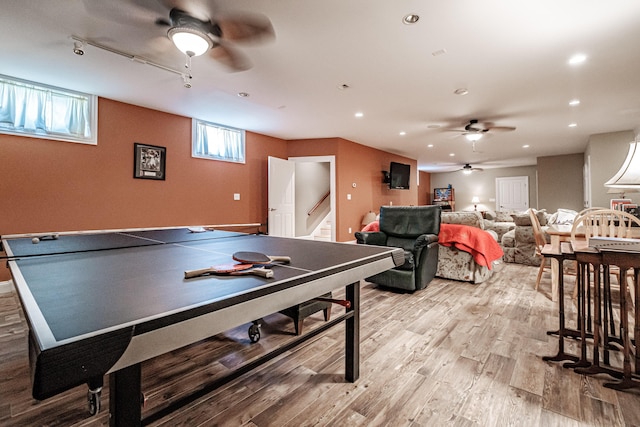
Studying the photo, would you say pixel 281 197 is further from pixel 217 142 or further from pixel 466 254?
pixel 466 254

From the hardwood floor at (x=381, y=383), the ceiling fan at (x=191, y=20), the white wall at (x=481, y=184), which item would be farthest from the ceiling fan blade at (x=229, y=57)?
the white wall at (x=481, y=184)

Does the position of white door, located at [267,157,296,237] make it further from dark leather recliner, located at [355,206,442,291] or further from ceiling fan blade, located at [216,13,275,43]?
ceiling fan blade, located at [216,13,275,43]

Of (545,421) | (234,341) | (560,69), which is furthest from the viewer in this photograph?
(560,69)

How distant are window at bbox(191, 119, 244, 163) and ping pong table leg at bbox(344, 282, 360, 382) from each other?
4.32 m

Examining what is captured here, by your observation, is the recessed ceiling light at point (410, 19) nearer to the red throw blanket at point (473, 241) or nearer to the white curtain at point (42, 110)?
the red throw blanket at point (473, 241)

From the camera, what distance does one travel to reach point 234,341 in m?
2.24

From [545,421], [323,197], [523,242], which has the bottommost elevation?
[545,421]

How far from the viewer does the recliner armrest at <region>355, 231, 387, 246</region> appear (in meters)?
3.85

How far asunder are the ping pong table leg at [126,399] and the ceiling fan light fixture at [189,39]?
2.37 metres

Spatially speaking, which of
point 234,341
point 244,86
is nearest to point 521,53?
point 244,86

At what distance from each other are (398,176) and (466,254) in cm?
451

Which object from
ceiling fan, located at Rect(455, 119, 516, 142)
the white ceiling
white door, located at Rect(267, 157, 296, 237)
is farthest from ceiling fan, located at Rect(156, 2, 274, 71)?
ceiling fan, located at Rect(455, 119, 516, 142)

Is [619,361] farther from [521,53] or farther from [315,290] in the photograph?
[521,53]

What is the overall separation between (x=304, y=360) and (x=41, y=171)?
401 cm
